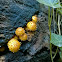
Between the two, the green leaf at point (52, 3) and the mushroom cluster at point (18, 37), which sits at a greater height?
the green leaf at point (52, 3)

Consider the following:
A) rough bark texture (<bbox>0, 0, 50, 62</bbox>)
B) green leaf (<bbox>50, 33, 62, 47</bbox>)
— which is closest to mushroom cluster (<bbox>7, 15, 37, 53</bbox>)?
rough bark texture (<bbox>0, 0, 50, 62</bbox>)

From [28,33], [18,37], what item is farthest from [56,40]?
[18,37]

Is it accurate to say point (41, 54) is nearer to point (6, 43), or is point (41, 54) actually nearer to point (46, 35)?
point (46, 35)

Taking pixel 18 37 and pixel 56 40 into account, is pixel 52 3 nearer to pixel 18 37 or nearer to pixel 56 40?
pixel 56 40

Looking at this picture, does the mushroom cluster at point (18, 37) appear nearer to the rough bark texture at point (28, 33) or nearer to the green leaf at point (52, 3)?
the rough bark texture at point (28, 33)

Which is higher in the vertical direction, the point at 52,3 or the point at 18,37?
the point at 52,3

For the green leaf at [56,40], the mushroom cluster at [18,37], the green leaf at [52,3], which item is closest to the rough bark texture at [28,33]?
the mushroom cluster at [18,37]

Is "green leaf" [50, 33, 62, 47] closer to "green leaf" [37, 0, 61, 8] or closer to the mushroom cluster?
the mushroom cluster

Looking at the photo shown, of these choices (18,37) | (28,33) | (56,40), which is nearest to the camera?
(56,40)

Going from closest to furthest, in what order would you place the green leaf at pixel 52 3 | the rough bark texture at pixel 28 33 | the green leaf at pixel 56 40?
the green leaf at pixel 52 3
the green leaf at pixel 56 40
the rough bark texture at pixel 28 33

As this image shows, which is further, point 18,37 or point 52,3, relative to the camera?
point 18,37
